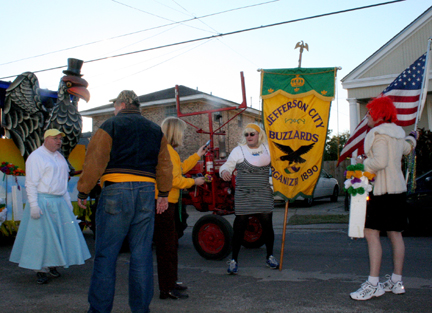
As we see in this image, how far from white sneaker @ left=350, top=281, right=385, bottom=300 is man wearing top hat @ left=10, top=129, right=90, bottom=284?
3.02m

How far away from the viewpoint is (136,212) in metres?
3.10

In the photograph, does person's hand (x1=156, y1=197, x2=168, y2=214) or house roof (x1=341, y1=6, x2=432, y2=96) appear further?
house roof (x1=341, y1=6, x2=432, y2=96)

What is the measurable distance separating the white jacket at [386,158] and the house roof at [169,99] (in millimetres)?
19109

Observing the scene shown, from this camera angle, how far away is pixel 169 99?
23.8 m

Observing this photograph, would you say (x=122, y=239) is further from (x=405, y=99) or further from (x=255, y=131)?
(x=405, y=99)

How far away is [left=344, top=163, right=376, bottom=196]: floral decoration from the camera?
3.65 meters

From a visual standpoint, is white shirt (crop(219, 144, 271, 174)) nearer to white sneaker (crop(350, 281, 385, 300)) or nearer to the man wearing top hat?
white sneaker (crop(350, 281, 385, 300))

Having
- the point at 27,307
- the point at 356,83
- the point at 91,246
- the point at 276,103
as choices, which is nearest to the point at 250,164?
the point at 276,103

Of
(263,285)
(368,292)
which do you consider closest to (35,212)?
(263,285)

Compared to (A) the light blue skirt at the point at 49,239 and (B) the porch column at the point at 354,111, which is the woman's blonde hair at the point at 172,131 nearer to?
(A) the light blue skirt at the point at 49,239

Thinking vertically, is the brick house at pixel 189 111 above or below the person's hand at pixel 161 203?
above

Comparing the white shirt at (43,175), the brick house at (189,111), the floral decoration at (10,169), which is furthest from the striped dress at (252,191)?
the brick house at (189,111)

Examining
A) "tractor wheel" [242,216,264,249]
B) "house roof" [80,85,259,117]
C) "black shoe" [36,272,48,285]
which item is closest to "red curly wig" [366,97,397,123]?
"tractor wheel" [242,216,264,249]

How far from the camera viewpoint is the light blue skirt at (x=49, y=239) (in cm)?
452
